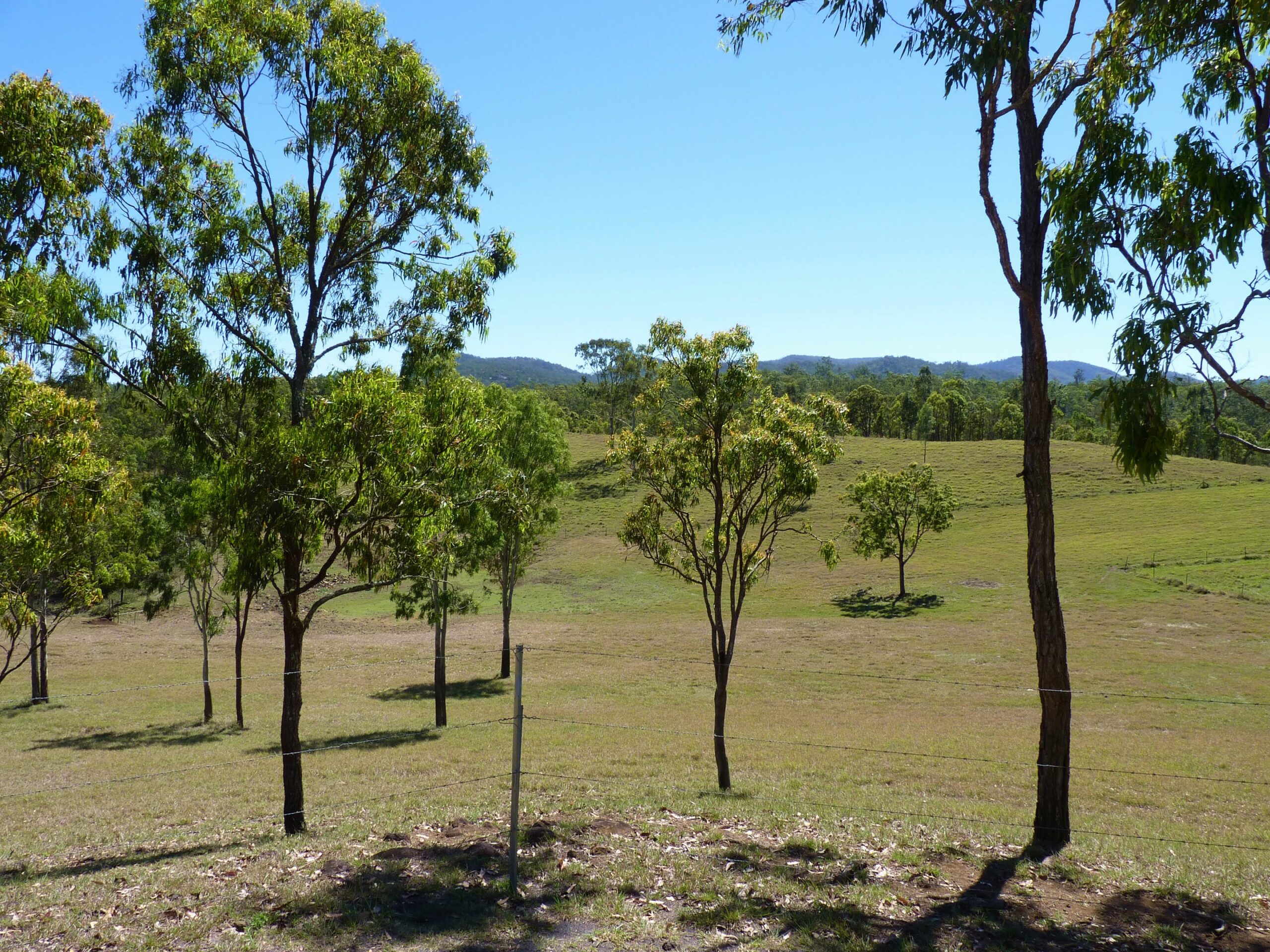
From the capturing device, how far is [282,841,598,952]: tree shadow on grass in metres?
7.46

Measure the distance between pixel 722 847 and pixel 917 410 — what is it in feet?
490

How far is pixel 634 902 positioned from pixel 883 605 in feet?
184

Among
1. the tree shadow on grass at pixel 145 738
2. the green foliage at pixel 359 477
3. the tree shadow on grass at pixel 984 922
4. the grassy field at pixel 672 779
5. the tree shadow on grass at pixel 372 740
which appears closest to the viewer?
the tree shadow on grass at pixel 984 922

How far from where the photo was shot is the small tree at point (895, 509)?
64.8 metres

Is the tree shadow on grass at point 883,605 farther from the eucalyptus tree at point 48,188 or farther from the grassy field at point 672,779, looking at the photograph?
the eucalyptus tree at point 48,188

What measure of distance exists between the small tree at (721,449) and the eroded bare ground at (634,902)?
6443 mm

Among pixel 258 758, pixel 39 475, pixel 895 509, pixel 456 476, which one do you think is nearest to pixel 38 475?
pixel 39 475

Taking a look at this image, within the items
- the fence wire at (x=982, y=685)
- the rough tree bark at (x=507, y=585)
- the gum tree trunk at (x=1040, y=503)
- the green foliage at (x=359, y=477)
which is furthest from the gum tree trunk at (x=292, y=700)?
the rough tree bark at (x=507, y=585)

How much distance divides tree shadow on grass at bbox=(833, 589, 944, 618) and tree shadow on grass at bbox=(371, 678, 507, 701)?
27792mm

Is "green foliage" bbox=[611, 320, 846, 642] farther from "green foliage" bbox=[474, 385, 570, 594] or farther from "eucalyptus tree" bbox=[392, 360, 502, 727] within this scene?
"green foliage" bbox=[474, 385, 570, 594]

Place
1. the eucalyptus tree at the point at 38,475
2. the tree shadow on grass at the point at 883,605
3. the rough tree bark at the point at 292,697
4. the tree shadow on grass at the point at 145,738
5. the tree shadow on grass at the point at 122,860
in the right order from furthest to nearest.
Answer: the tree shadow on grass at the point at 883,605 < the tree shadow on grass at the point at 145,738 < the rough tree bark at the point at 292,697 < the eucalyptus tree at the point at 38,475 < the tree shadow on grass at the point at 122,860

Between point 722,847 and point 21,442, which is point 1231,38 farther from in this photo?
point 21,442

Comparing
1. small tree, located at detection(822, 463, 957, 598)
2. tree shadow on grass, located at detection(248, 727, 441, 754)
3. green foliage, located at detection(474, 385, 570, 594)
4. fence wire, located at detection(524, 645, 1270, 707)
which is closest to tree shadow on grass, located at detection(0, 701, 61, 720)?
tree shadow on grass, located at detection(248, 727, 441, 754)

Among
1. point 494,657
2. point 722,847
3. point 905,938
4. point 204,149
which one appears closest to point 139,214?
point 204,149
